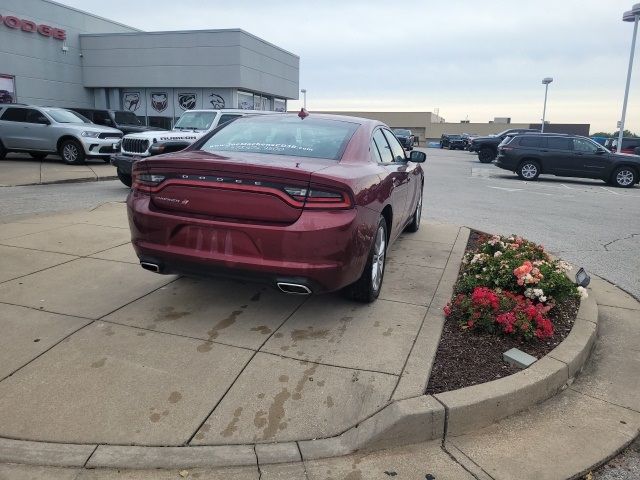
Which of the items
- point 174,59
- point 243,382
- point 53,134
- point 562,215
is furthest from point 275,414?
point 174,59

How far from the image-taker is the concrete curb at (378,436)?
248 cm

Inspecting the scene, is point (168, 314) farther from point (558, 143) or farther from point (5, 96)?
point (5, 96)

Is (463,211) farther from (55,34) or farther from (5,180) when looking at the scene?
(55,34)

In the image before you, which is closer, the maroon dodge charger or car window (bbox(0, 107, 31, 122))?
the maroon dodge charger

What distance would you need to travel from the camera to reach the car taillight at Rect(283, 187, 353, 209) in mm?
3385

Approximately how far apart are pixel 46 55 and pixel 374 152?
27.4 meters

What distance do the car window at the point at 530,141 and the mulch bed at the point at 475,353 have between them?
15.6 meters

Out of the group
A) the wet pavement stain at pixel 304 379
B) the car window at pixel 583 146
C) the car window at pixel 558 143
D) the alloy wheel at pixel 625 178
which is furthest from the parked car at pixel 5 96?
the wet pavement stain at pixel 304 379

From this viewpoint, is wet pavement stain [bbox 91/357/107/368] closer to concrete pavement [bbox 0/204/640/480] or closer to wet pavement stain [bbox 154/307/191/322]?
concrete pavement [bbox 0/204/640/480]

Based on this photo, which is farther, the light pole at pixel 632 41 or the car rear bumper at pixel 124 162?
the light pole at pixel 632 41

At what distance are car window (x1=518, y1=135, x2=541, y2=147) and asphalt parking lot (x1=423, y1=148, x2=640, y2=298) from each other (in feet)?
5.73

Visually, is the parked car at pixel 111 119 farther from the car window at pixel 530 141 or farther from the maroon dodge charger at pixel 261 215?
the maroon dodge charger at pixel 261 215

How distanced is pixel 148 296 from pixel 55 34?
27584 millimetres

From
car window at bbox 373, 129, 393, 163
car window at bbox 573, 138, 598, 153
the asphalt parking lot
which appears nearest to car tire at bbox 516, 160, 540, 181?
the asphalt parking lot
